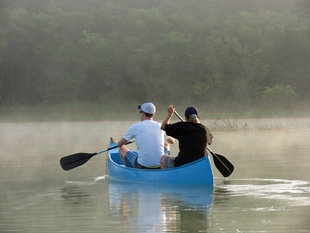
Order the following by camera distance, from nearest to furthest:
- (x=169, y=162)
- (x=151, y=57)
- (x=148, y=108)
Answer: (x=169, y=162) < (x=148, y=108) < (x=151, y=57)

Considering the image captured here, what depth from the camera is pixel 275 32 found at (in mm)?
47312

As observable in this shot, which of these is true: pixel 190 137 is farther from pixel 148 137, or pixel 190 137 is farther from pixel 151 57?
pixel 151 57

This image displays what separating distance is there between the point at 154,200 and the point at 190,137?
1.12m

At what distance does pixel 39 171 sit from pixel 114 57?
3803 cm

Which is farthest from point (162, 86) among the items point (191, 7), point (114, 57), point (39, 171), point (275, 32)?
point (39, 171)

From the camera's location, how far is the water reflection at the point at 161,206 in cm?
663

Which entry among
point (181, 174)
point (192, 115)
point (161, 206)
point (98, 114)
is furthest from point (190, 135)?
point (98, 114)

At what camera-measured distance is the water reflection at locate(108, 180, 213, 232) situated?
6.63 meters

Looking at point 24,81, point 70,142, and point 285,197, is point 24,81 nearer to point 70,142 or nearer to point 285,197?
point 70,142

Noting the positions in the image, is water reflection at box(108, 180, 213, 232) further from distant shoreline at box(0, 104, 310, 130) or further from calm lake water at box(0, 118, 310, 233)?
distant shoreline at box(0, 104, 310, 130)

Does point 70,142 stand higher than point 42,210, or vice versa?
point 70,142

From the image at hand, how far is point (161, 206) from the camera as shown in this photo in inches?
309

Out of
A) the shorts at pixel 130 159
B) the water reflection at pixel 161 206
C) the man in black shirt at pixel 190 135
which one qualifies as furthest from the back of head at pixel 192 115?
the shorts at pixel 130 159

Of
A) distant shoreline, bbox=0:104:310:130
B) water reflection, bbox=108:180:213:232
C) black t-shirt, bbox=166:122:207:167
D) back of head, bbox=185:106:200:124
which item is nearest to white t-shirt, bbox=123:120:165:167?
water reflection, bbox=108:180:213:232
